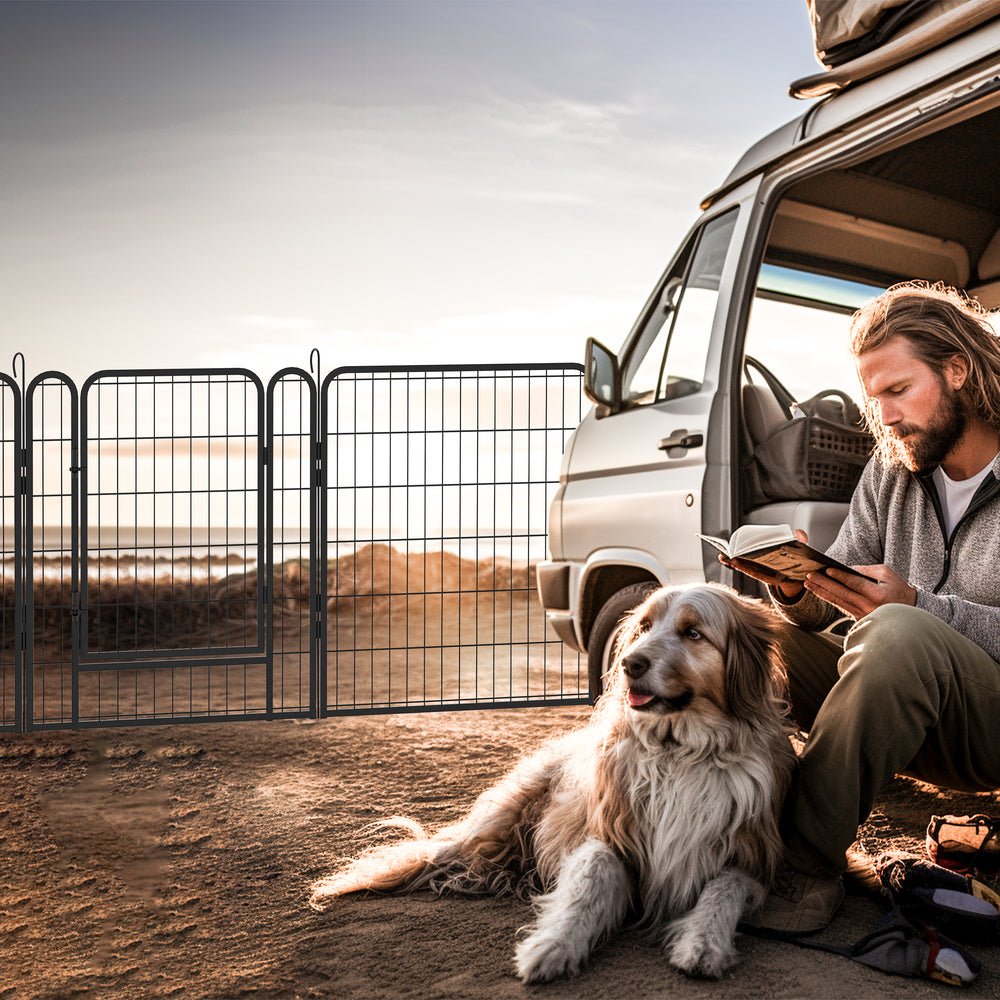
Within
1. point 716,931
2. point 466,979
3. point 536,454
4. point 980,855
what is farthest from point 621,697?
point 536,454

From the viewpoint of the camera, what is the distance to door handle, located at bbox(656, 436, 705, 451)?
3.74 metres

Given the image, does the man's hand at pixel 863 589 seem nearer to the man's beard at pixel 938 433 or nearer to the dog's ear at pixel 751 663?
the dog's ear at pixel 751 663

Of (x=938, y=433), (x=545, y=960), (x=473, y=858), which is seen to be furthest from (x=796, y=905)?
(x=938, y=433)

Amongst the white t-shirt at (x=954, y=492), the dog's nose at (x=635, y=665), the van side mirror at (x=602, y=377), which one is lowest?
the dog's nose at (x=635, y=665)

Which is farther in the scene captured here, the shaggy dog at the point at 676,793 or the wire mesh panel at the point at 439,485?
the wire mesh panel at the point at 439,485

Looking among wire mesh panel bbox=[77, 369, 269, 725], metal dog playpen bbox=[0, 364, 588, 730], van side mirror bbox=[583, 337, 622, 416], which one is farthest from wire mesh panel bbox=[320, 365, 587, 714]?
van side mirror bbox=[583, 337, 622, 416]

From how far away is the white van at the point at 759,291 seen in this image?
3.23 m

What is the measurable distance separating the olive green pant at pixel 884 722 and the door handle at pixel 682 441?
4.14ft

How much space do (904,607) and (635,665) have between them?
0.78 m

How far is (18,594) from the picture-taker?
20.0 ft

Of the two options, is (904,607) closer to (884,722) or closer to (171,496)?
(884,722)

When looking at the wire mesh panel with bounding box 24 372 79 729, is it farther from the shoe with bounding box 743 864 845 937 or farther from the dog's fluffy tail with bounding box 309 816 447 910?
the shoe with bounding box 743 864 845 937

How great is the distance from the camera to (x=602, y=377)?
14.8 ft

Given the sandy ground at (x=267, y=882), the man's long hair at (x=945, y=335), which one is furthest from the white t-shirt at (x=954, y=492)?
the sandy ground at (x=267, y=882)
